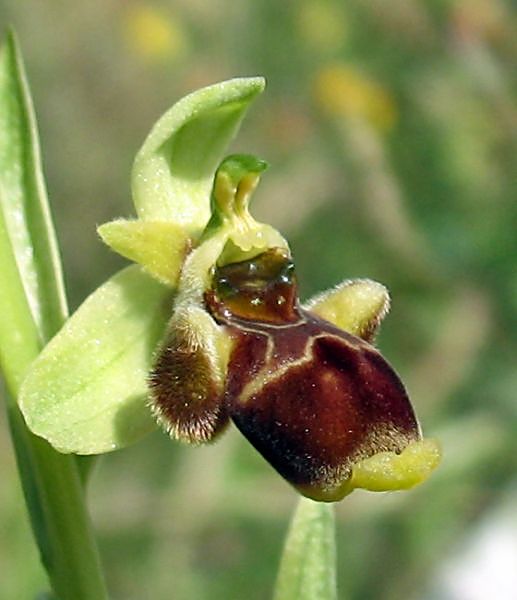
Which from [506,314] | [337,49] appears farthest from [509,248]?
[337,49]

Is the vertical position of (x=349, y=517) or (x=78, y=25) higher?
(x=78, y=25)

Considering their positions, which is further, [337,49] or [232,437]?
[337,49]

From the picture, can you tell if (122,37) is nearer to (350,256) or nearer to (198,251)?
(350,256)

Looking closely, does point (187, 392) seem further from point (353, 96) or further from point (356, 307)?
point (353, 96)

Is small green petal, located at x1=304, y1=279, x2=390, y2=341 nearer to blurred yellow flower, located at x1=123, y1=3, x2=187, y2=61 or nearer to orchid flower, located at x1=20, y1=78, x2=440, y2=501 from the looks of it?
orchid flower, located at x1=20, y1=78, x2=440, y2=501

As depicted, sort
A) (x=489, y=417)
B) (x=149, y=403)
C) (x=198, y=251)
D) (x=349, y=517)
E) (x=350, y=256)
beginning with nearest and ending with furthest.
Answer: (x=149, y=403)
(x=198, y=251)
(x=489, y=417)
(x=349, y=517)
(x=350, y=256)

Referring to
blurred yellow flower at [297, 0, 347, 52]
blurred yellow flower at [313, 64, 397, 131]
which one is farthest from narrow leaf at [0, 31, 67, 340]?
blurred yellow flower at [297, 0, 347, 52]
